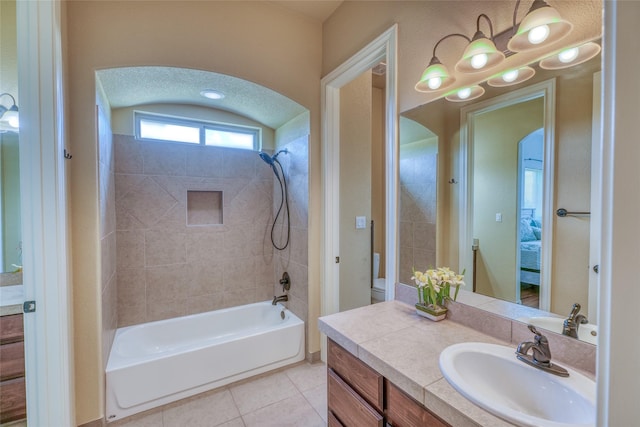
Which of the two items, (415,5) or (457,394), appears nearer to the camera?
(457,394)

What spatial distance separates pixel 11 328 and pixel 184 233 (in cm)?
134

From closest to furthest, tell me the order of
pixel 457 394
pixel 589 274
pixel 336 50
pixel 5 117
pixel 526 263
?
1. pixel 457 394
2. pixel 589 274
3. pixel 526 263
4. pixel 5 117
5. pixel 336 50

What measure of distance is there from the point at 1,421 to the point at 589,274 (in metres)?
3.02

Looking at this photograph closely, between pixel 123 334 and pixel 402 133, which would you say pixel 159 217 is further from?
pixel 402 133

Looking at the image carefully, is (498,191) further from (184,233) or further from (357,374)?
(184,233)

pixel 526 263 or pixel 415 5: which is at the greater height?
pixel 415 5

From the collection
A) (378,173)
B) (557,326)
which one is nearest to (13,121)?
(557,326)

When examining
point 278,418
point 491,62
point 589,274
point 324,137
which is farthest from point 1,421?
point 491,62

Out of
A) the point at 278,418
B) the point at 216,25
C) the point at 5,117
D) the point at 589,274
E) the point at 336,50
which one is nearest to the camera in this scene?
the point at 589,274

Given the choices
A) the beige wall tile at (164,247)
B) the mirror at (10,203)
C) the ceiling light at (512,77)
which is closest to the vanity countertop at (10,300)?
the mirror at (10,203)

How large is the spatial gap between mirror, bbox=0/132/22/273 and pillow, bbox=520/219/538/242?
2.57 m

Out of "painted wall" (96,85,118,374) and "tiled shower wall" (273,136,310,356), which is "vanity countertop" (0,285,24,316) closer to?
"painted wall" (96,85,118,374)

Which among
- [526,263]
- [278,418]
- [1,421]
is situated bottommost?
[278,418]

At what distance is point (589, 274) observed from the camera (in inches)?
39.9
